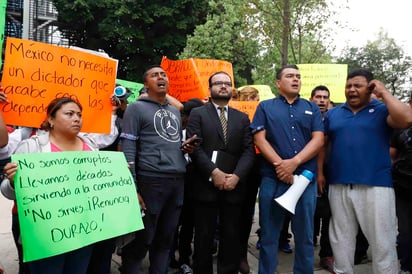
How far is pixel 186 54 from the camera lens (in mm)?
14688

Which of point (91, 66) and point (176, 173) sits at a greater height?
point (91, 66)

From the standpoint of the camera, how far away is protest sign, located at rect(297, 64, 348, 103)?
564cm

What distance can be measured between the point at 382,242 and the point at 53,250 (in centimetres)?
260

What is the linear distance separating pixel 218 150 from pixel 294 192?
0.79 meters

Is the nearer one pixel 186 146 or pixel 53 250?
pixel 53 250

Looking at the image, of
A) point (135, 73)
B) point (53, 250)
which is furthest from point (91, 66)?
point (135, 73)

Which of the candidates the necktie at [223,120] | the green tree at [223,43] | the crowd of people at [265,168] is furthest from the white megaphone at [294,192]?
the green tree at [223,43]

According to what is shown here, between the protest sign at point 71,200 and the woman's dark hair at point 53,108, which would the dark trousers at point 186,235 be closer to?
the protest sign at point 71,200

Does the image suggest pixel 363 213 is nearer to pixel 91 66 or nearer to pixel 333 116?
pixel 333 116

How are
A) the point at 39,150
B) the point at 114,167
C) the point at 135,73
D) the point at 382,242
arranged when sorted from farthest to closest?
the point at 135,73 → the point at 382,242 → the point at 114,167 → the point at 39,150

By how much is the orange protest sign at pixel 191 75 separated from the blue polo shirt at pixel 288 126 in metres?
1.25

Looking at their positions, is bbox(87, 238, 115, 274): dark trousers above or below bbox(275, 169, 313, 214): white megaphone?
below

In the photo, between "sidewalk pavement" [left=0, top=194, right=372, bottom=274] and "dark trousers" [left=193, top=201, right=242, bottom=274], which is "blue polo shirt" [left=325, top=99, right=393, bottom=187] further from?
"sidewalk pavement" [left=0, top=194, right=372, bottom=274]

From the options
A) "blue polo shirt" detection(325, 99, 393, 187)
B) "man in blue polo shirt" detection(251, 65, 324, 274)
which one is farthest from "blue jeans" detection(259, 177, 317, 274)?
"blue polo shirt" detection(325, 99, 393, 187)
